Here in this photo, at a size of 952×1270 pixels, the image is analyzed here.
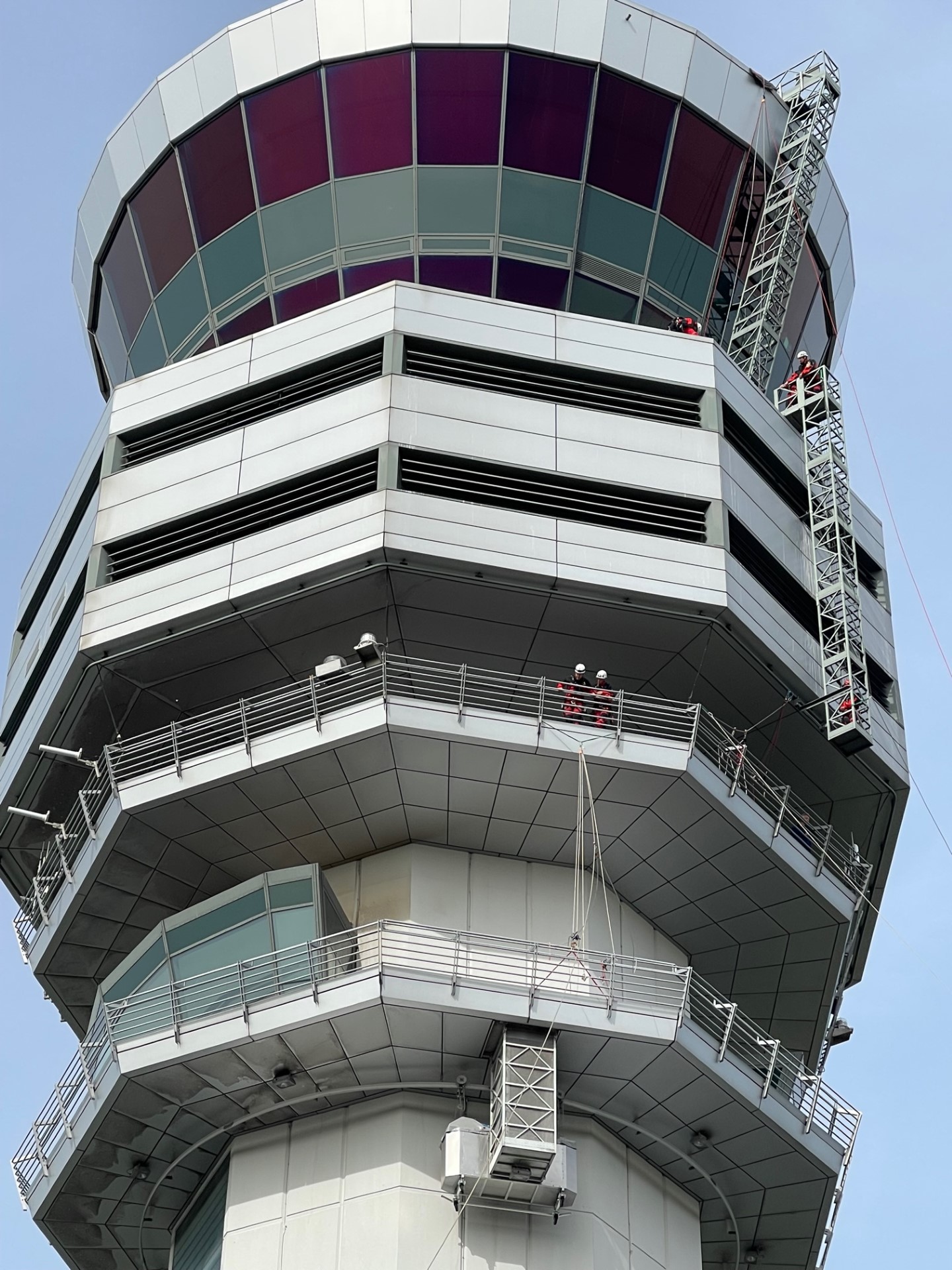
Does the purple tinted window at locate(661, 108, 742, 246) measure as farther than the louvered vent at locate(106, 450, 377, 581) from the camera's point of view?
Yes

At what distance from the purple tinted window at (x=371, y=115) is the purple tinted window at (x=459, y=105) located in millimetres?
331

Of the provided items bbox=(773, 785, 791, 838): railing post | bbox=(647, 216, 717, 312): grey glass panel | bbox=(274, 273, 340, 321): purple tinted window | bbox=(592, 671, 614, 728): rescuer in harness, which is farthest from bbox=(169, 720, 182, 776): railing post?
bbox=(647, 216, 717, 312): grey glass panel

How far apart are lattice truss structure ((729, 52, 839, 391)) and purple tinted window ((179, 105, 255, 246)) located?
10833 millimetres

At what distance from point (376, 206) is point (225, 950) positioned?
15.7 metres

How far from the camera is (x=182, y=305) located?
41.8 metres

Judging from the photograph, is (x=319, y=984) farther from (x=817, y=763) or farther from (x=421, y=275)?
(x=421, y=275)

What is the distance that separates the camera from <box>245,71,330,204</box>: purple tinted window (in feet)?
132

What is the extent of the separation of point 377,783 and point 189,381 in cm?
974

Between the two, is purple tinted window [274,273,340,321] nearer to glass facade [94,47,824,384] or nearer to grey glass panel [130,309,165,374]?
glass facade [94,47,824,384]

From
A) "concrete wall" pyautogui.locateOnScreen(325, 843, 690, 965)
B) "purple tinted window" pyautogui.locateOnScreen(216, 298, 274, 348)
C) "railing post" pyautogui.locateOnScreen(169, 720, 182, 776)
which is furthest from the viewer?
"purple tinted window" pyautogui.locateOnScreen(216, 298, 274, 348)

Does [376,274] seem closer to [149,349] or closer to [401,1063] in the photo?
[149,349]

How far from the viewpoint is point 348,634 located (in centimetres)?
3572

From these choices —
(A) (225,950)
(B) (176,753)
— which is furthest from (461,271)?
(A) (225,950)

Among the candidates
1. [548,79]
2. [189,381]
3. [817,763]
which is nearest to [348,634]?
[189,381]
